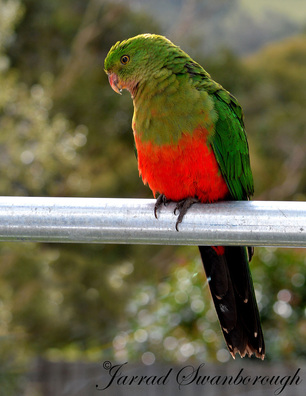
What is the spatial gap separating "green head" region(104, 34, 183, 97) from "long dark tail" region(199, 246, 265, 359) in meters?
0.77

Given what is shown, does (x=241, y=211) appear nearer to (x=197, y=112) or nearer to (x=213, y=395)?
(x=197, y=112)

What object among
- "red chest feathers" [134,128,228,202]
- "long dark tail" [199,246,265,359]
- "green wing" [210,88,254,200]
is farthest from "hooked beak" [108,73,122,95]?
"long dark tail" [199,246,265,359]

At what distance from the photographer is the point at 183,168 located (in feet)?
7.26

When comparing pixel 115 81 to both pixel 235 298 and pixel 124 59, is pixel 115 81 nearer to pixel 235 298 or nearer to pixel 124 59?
pixel 124 59

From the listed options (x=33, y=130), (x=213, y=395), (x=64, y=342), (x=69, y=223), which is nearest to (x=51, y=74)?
(x=33, y=130)

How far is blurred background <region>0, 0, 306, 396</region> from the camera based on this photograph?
460cm

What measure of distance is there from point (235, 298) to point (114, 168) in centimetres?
791

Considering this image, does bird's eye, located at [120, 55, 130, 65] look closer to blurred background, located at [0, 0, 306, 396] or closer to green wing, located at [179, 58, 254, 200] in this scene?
green wing, located at [179, 58, 254, 200]

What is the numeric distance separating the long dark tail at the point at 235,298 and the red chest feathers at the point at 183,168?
25 cm

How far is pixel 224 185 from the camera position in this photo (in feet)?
7.72

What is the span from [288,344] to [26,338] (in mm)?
3592

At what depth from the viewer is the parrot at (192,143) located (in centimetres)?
218

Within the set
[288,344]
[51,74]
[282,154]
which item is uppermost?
[288,344]

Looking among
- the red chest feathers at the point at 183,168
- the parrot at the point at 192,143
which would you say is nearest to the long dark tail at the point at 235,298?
the parrot at the point at 192,143
